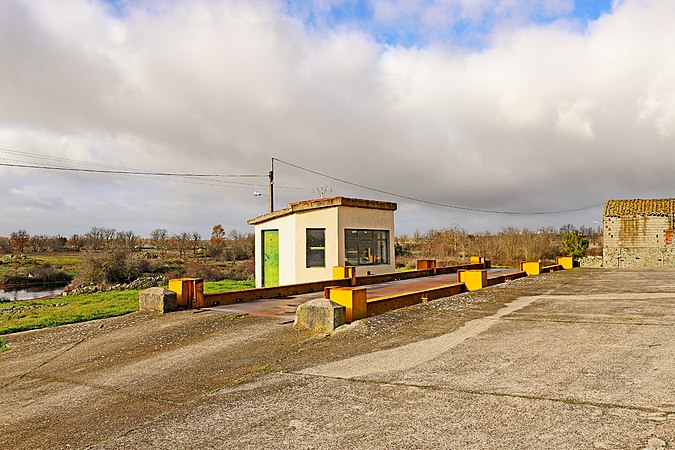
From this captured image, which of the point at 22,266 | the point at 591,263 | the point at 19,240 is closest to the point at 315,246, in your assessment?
the point at 591,263

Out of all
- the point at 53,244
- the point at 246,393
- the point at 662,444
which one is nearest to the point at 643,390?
the point at 662,444

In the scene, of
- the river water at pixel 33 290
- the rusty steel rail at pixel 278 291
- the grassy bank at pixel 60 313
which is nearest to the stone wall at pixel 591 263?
the rusty steel rail at pixel 278 291

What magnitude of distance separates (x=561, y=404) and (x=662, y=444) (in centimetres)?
94

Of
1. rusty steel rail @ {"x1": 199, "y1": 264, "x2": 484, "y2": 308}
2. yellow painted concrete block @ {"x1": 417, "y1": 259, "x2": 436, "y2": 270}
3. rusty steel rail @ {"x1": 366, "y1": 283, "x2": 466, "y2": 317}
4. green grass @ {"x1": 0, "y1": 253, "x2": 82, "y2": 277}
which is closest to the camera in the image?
rusty steel rail @ {"x1": 366, "y1": 283, "x2": 466, "y2": 317}

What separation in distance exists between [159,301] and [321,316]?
4404 mm

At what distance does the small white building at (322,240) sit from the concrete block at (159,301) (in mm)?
7900

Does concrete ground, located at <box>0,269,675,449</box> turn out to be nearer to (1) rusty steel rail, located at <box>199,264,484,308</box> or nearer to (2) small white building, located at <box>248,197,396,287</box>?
(1) rusty steel rail, located at <box>199,264,484,308</box>

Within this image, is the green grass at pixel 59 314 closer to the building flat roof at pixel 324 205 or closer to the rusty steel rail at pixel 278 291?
the rusty steel rail at pixel 278 291

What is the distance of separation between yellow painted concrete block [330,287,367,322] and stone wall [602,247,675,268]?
88.0 ft

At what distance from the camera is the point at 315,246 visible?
61.1 ft

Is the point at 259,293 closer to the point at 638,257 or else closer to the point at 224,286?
the point at 224,286

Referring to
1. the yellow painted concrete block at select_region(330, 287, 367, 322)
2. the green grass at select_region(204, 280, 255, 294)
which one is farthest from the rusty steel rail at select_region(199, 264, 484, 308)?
the green grass at select_region(204, 280, 255, 294)

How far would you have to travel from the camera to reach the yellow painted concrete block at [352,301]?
28.4ft

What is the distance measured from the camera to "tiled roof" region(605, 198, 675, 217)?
3023 cm
